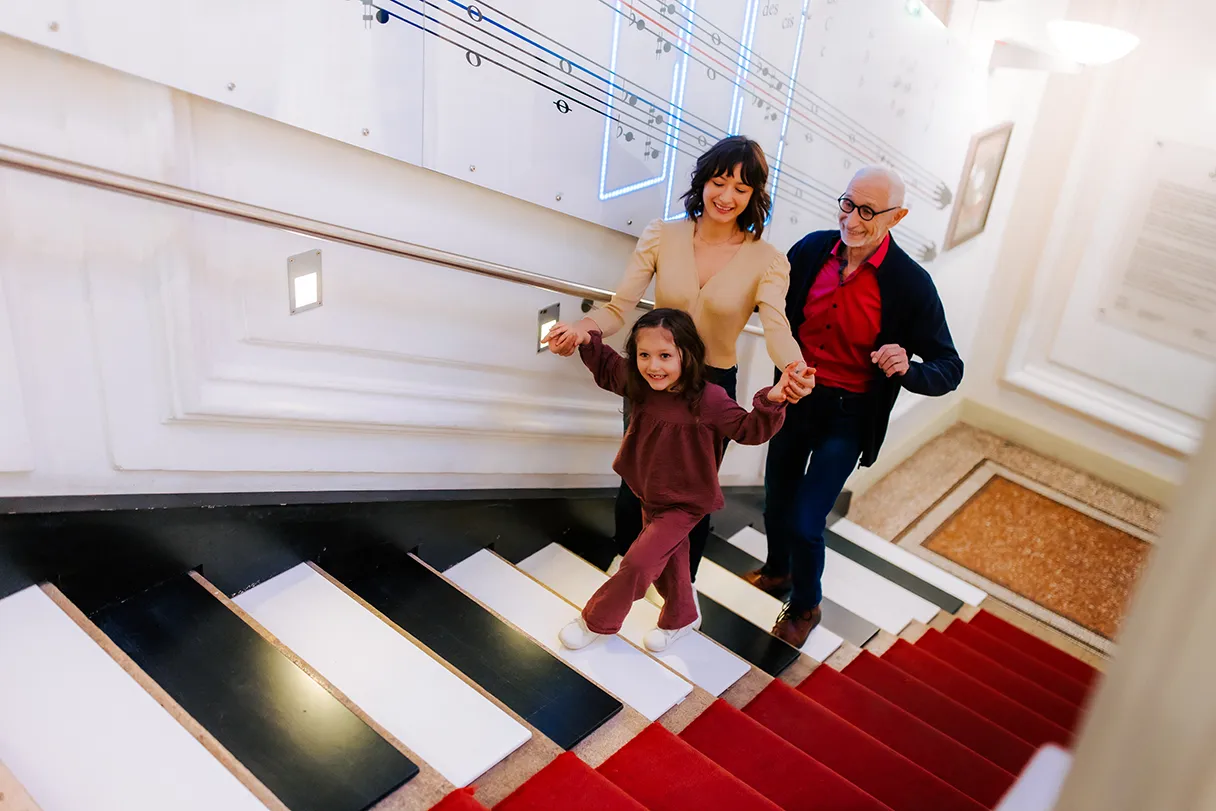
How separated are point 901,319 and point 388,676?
1.66 meters

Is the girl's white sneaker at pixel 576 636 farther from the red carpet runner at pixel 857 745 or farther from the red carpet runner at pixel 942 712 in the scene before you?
the red carpet runner at pixel 942 712

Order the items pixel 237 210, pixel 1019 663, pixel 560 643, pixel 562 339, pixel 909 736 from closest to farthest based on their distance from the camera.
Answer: pixel 237 210
pixel 562 339
pixel 560 643
pixel 909 736
pixel 1019 663

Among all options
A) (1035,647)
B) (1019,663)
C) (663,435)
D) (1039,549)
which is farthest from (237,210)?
(1039,549)

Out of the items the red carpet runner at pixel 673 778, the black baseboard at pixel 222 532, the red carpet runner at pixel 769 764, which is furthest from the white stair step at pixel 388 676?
the red carpet runner at pixel 769 764

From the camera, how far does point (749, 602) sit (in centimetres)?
333

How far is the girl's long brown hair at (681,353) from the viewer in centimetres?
238

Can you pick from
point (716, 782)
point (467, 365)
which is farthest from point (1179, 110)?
point (716, 782)

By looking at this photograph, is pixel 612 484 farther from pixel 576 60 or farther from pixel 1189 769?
pixel 1189 769

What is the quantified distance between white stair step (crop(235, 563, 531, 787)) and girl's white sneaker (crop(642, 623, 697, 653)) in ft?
2.28

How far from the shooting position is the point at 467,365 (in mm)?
2752

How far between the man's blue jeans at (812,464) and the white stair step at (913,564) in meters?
1.19

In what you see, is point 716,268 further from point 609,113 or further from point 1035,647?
point 1035,647

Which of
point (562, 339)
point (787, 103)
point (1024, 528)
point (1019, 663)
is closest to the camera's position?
point (562, 339)

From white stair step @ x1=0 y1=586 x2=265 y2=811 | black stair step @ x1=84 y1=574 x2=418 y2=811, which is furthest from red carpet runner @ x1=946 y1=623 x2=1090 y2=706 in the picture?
white stair step @ x1=0 y1=586 x2=265 y2=811
